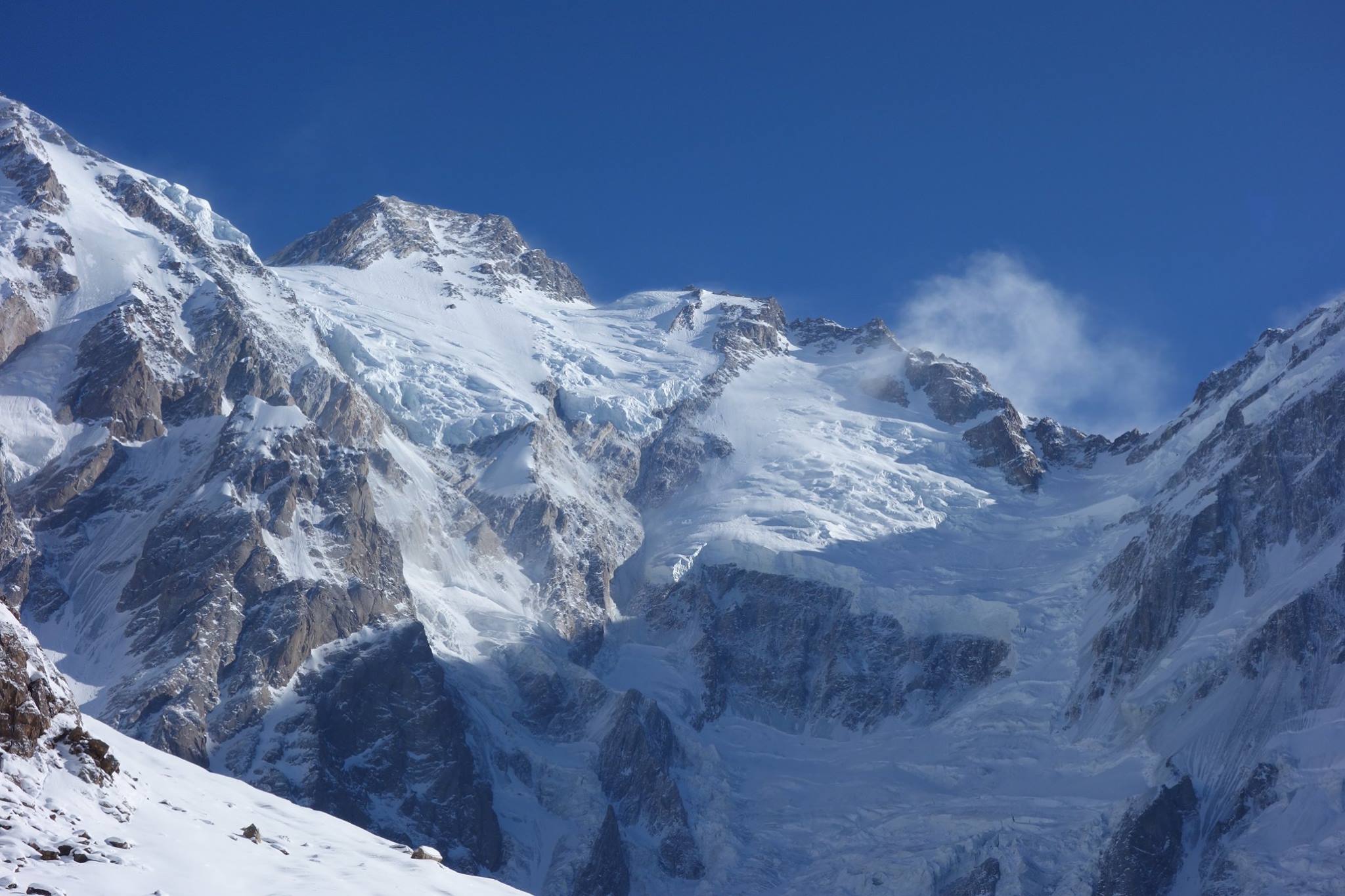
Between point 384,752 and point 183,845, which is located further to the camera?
point 384,752

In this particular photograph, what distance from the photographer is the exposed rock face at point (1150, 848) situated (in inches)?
6260

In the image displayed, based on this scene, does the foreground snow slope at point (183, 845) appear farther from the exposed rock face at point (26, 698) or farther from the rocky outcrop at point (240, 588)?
the rocky outcrop at point (240, 588)

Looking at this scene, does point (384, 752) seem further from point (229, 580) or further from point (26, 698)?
point (26, 698)

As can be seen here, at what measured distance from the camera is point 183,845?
145ft

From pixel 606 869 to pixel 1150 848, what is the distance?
Result: 6221 centimetres

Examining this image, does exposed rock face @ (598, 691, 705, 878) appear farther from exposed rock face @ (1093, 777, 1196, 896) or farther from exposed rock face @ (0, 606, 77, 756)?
exposed rock face @ (0, 606, 77, 756)

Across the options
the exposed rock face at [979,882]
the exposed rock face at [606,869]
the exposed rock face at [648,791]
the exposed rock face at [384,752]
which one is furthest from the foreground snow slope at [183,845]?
the exposed rock face at [648,791]

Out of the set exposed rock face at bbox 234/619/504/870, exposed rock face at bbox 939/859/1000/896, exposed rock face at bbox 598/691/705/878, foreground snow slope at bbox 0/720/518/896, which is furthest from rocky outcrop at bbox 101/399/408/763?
foreground snow slope at bbox 0/720/518/896

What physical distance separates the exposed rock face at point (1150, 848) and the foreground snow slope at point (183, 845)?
394 ft

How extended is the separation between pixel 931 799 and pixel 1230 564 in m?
51.5

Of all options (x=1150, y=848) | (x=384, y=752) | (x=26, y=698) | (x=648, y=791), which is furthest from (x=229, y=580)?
(x=26, y=698)

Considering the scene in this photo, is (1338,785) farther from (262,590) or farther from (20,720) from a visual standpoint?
(20,720)

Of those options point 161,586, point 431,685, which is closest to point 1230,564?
point 431,685

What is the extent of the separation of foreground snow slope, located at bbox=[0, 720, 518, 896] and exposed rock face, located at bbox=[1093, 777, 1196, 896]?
12012cm
